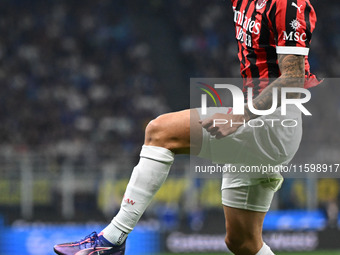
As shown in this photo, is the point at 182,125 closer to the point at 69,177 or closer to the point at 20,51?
the point at 69,177

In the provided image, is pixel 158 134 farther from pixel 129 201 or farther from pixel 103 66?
pixel 103 66

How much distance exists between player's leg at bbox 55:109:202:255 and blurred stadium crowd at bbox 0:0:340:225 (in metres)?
9.55

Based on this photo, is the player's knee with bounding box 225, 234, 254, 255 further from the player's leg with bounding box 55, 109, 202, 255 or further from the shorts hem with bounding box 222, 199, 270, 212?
the player's leg with bounding box 55, 109, 202, 255

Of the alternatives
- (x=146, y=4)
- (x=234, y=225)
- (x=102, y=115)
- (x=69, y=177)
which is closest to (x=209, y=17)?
(x=146, y=4)

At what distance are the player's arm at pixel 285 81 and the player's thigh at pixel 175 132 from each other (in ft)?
0.86

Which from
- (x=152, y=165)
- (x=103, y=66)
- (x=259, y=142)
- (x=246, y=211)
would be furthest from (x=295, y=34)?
(x=103, y=66)

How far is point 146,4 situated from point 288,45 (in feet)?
48.2

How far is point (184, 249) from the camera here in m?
10.2

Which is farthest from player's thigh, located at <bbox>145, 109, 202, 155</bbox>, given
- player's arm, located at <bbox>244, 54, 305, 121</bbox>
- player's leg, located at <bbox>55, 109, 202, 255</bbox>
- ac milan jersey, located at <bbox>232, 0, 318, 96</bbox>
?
ac milan jersey, located at <bbox>232, 0, 318, 96</bbox>

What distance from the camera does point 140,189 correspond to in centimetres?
352

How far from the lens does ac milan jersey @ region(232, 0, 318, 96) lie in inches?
143

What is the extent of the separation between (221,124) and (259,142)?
1.31 feet

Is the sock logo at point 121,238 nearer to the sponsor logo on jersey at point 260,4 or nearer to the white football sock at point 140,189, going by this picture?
the white football sock at point 140,189

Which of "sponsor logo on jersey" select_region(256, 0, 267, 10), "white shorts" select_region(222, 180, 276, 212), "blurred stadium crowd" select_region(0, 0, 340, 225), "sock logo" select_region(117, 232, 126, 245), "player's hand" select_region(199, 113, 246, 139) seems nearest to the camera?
"player's hand" select_region(199, 113, 246, 139)
